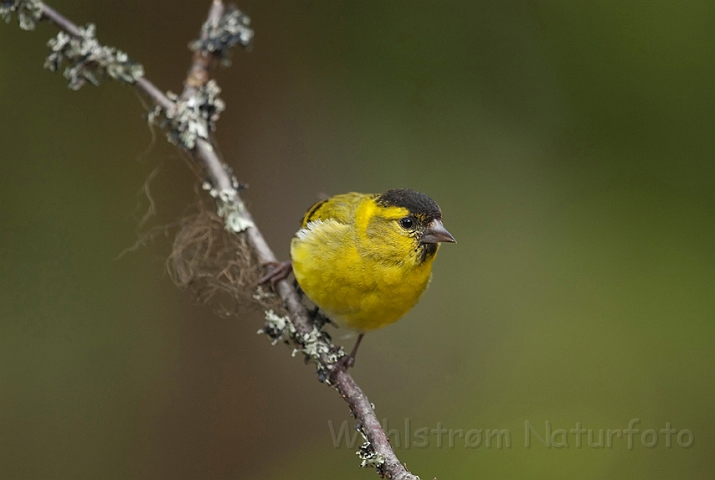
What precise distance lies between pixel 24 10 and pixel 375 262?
203 centimetres

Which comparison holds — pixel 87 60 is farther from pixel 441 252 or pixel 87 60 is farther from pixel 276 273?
pixel 441 252

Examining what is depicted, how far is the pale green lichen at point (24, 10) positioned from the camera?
11.0ft

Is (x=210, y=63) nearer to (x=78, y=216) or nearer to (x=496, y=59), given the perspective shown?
(x=78, y=216)

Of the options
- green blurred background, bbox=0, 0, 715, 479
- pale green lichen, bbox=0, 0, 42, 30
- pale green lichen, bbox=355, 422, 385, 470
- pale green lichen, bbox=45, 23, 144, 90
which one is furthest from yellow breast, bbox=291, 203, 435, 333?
pale green lichen, bbox=0, 0, 42, 30

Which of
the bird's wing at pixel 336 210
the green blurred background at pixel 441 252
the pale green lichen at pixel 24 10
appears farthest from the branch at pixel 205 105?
the green blurred background at pixel 441 252

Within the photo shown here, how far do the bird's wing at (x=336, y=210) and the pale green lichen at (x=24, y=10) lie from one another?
5.47 ft

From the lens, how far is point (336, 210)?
3.96 m

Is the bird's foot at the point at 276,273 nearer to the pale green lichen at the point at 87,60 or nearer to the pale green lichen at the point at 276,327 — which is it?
the pale green lichen at the point at 276,327

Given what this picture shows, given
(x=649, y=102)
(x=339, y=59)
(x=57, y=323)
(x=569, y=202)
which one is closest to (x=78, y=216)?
(x=57, y=323)

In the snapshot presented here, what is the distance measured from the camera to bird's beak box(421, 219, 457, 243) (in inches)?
140

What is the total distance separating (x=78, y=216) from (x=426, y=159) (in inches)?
102

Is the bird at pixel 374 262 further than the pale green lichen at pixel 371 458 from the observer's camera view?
Yes

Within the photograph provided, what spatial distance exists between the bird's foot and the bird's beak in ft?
2.44

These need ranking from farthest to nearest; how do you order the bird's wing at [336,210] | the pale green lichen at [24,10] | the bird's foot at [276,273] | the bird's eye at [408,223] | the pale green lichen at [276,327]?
the bird's wing at [336,210] → the bird's foot at [276,273] → the bird's eye at [408,223] → the pale green lichen at [276,327] → the pale green lichen at [24,10]
